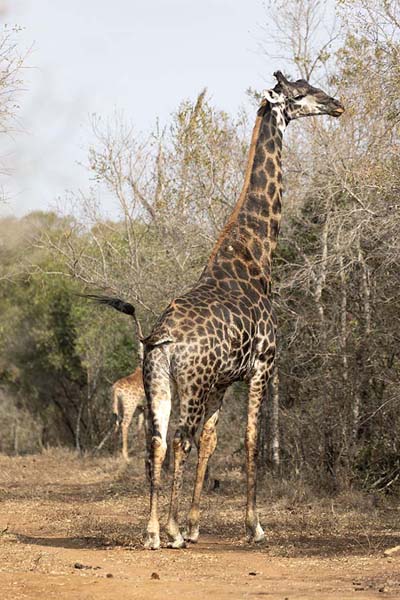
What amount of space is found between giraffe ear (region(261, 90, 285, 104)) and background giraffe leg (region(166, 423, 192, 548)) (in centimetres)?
369

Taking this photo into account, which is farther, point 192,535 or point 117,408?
point 117,408

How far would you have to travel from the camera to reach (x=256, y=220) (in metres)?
11.0

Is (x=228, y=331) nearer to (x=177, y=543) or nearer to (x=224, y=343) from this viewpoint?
(x=224, y=343)

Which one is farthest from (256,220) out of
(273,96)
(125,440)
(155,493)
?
(125,440)

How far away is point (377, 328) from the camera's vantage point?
13.3m

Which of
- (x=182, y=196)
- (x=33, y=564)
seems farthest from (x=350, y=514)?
(x=182, y=196)

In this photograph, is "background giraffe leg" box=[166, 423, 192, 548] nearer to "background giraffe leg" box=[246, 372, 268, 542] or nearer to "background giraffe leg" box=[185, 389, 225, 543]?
"background giraffe leg" box=[185, 389, 225, 543]

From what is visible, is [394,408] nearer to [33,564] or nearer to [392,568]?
[392,568]

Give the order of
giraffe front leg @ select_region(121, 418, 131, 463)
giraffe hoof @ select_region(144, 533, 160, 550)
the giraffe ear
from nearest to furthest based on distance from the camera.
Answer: giraffe hoof @ select_region(144, 533, 160, 550) < the giraffe ear < giraffe front leg @ select_region(121, 418, 131, 463)

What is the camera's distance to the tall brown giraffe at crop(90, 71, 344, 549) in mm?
9602

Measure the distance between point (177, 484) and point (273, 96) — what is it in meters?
4.27

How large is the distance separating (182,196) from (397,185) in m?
5.26

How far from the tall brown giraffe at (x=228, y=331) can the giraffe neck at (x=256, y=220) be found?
10 millimetres

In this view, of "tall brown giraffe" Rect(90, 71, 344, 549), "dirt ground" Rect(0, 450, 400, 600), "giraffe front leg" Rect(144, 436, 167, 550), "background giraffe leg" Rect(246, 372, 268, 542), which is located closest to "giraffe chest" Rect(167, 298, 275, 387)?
"tall brown giraffe" Rect(90, 71, 344, 549)
